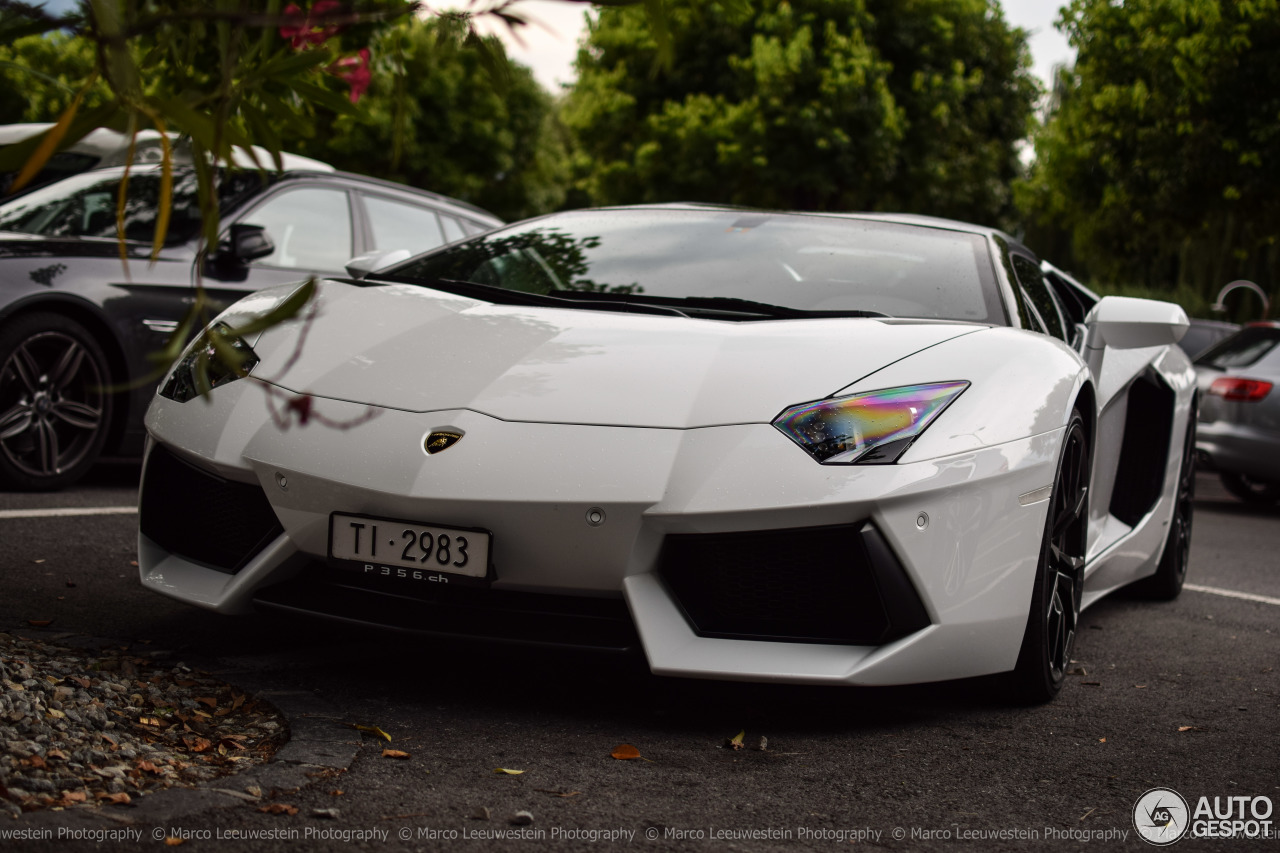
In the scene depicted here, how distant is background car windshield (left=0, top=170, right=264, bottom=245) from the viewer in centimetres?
600

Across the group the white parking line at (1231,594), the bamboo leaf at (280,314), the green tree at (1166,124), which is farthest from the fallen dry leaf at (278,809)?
the green tree at (1166,124)

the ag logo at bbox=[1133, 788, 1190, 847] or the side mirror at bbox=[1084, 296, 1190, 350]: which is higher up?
the side mirror at bbox=[1084, 296, 1190, 350]

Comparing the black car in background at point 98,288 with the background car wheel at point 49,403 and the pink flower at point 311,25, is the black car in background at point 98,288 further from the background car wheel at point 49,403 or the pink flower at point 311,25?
the pink flower at point 311,25

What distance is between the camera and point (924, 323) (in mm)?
3436

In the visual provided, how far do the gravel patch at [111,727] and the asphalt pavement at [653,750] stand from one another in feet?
0.31

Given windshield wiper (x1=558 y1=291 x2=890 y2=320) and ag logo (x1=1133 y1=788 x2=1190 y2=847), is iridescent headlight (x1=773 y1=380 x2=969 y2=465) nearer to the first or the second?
windshield wiper (x1=558 y1=291 x2=890 y2=320)

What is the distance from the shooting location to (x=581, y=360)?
3145mm

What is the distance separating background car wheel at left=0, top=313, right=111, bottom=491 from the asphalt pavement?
60.7 inches

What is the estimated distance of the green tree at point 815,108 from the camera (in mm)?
25625

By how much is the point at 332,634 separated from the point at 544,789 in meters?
1.30

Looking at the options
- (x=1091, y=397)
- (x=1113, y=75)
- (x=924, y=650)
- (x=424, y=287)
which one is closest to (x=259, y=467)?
(x=424, y=287)

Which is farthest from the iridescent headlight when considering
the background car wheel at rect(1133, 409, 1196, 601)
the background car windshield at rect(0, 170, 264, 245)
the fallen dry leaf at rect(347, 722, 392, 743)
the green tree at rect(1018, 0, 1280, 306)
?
the green tree at rect(1018, 0, 1280, 306)

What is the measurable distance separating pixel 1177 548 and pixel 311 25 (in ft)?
14.6

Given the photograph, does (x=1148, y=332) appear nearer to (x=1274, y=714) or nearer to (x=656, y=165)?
(x=1274, y=714)
